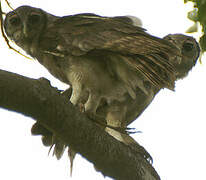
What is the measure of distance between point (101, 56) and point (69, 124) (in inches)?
61.4

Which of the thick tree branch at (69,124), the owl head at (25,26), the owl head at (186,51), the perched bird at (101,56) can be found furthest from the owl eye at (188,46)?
the thick tree branch at (69,124)

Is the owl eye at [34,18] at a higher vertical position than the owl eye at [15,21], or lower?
higher

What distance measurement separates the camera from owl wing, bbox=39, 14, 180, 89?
4.11 metres

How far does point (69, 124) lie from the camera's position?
9.93 ft

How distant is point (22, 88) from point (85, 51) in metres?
1.66

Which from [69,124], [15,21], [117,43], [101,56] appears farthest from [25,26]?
[69,124]

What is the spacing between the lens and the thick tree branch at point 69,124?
2.78 meters

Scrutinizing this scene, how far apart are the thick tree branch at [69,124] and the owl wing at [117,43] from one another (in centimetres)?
94

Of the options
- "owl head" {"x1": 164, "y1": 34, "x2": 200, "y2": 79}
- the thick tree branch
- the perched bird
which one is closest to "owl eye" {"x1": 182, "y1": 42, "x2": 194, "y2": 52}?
"owl head" {"x1": 164, "y1": 34, "x2": 200, "y2": 79}

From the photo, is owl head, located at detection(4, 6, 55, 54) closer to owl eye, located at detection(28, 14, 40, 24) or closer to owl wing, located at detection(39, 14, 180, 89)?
owl eye, located at detection(28, 14, 40, 24)

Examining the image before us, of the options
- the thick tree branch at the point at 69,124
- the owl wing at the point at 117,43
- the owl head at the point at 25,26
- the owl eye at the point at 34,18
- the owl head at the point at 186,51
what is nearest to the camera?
the thick tree branch at the point at 69,124

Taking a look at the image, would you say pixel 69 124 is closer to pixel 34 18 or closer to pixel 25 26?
pixel 25 26

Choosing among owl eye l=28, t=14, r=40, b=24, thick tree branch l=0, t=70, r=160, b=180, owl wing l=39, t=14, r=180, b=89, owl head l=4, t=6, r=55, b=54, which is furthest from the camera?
owl eye l=28, t=14, r=40, b=24

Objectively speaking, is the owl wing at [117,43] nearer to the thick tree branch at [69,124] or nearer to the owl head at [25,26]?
the owl head at [25,26]
